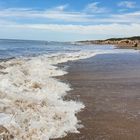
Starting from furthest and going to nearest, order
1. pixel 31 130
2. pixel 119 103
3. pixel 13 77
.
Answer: pixel 13 77 → pixel 119 103 → pixel 31 130

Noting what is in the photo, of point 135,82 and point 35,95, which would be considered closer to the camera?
point 35,95

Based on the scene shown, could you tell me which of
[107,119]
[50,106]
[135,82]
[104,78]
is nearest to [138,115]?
[107,119]

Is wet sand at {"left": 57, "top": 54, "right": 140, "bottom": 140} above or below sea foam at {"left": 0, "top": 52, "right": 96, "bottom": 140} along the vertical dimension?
below

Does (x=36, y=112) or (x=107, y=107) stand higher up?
(x=36, y=112)

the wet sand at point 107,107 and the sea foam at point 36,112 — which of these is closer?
the sea foam at point 36,112

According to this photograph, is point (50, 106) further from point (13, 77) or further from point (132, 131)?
point (13, 77)

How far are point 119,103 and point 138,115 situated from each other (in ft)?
4.76

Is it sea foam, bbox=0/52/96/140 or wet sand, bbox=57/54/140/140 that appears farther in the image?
wet sand, bbox=57/54/140/140

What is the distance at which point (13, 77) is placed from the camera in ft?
45.3

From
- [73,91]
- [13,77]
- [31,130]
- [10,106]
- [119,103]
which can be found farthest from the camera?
[13,77]

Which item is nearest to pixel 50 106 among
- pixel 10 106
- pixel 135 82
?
pixel 10 106

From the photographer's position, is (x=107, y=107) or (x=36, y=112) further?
(x=107, y=107)

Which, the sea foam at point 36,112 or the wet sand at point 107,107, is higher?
the sea foam at point 36,112

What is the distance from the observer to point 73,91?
12.5 m
